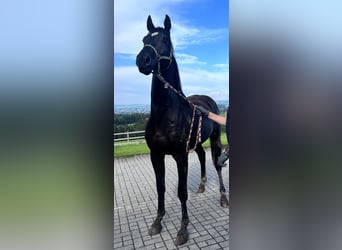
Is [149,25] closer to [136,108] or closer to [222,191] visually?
[136,108]

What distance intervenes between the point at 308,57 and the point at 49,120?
3.48ft

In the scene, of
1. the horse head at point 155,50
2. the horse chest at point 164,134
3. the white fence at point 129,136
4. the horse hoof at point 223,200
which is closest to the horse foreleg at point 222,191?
the horse hoof at point 223,200

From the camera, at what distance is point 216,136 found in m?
1.28

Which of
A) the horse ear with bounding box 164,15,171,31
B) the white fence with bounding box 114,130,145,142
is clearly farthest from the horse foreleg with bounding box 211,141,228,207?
the horse ear with bounding box 164,15,171,31

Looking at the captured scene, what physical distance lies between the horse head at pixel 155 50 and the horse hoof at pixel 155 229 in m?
0.78

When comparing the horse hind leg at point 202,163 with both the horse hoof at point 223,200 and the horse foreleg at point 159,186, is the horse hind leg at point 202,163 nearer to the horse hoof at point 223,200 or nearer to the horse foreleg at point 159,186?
the horse hoof at point 223,200

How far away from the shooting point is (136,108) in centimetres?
100

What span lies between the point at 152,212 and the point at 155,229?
0.30 feet

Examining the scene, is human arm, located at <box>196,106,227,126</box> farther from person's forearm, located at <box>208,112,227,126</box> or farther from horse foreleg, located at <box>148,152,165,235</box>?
horse foreleg, located at <box>148,152,165,235</box>

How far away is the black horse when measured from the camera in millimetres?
1032

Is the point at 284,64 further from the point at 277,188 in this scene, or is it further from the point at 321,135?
the point at 277,188

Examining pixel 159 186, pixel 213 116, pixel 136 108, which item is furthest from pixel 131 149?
pixel 213 116

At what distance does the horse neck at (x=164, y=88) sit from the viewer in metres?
1.07

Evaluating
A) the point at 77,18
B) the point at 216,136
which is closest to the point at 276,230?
the point at 216,136
